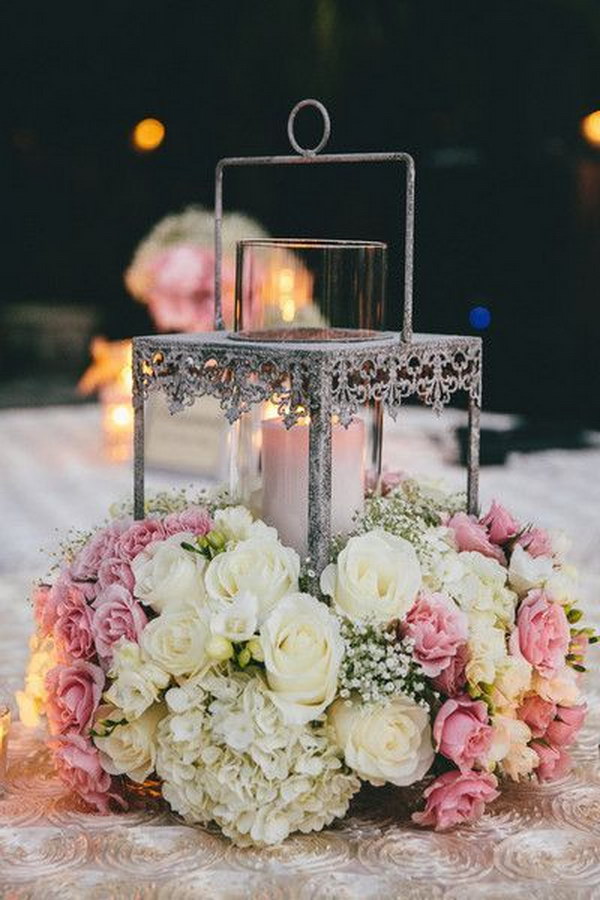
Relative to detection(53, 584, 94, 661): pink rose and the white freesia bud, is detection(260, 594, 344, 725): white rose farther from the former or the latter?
detection(53, 584, 94, 661): pink rose

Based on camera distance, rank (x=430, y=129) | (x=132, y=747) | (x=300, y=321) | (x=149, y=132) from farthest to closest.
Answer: (x=430, y=129) < (x=149, y=132) < (x=300, y=321) < (x=132, y=747)

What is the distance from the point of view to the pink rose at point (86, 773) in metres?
1.78

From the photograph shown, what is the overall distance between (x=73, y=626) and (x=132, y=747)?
205 mm

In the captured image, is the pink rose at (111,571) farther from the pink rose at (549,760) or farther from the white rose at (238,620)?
the pink rose at (549,760)

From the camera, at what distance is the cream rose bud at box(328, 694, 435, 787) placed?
1.68 meters

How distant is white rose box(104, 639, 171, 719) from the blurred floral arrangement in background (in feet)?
12.5

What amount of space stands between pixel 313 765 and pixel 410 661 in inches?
7.5

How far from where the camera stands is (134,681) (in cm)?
173

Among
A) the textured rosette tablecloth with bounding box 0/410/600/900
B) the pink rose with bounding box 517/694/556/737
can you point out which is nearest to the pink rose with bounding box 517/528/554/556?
the pink rose with bounding box 517/694/556/737

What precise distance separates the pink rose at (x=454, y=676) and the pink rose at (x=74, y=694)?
48cm

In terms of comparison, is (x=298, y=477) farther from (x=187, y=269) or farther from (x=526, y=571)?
(x=187, y=269)

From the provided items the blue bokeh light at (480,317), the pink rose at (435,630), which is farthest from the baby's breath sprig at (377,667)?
the blue bokeh light at (480,317)

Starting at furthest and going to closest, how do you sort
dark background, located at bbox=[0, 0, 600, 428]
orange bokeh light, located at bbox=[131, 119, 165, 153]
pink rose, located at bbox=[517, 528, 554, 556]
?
orange bokeh light, located at bbox=[131, 119, 165, 153], dark background, located at bbox=[0, 0, 600, 428], pink rose, located at bbox=[517, 528, 554, 556]

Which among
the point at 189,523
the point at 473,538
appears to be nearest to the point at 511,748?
A: the point at 473,538
